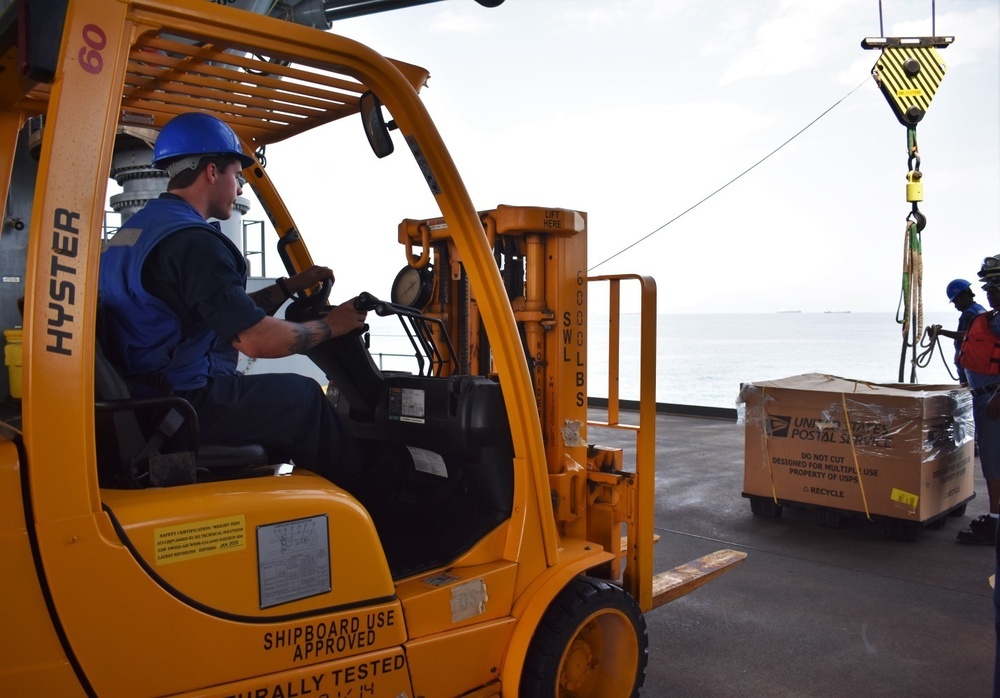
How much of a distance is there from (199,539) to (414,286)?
220 cm

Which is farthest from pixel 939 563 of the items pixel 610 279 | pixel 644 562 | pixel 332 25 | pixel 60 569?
pixel 332 25

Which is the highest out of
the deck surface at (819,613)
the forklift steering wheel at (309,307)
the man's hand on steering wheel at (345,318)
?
the forklift steering wheel at (309,307)

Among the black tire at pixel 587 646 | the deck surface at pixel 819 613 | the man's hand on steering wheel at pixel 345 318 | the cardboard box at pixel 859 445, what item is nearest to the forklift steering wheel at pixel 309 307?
the man's hand on steering wheel at pixel 345 318

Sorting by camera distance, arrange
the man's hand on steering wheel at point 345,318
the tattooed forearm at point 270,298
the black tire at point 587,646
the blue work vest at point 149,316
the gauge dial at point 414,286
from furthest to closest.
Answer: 1. the gauge dial at point 414,286
2. the tattooed forearm at point 270,298
3. the black tire at point 587,646
4. the man's hand on steering wheel at point 345,318
5. the blue work vest at point 149,316

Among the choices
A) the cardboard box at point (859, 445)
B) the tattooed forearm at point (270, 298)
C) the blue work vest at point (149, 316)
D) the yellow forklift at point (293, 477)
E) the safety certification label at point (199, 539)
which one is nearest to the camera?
the yellow forklift at point (293, 477)

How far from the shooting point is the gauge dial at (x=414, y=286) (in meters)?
3.99

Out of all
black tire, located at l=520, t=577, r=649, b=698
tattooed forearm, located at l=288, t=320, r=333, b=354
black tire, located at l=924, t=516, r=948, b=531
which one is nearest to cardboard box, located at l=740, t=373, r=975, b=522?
black tire, located at l=924, t=516, r=948, b=531

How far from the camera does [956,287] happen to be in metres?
7.41

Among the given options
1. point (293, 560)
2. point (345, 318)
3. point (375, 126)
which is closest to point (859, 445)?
point (345, 318)

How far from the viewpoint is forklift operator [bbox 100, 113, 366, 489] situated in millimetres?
2143

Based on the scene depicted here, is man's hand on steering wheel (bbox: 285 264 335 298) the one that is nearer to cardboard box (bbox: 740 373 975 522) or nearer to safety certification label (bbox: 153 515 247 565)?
safety certification label (bbox: 153 515 247 565)

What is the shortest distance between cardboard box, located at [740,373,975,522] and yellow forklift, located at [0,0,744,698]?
2624mm

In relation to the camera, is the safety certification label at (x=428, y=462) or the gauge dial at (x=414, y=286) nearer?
the safety certification label at (x=428, y=462)

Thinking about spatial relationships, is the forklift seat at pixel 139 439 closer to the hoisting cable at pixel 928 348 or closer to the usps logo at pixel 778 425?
the usps logo at pixel 778 425
